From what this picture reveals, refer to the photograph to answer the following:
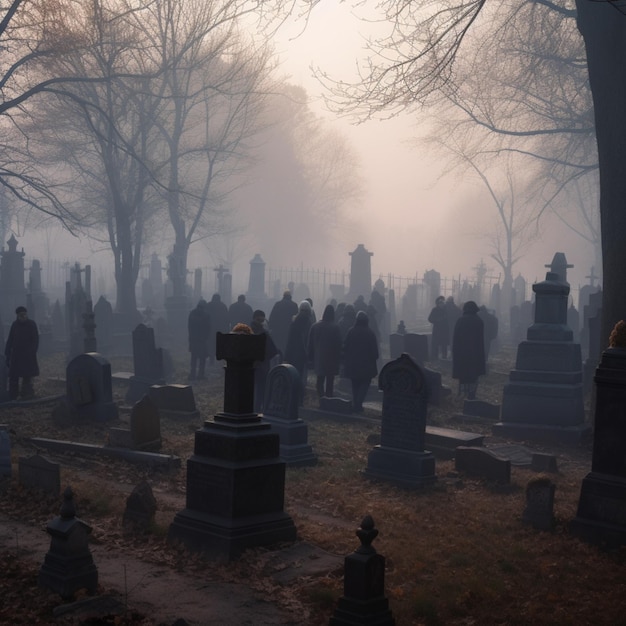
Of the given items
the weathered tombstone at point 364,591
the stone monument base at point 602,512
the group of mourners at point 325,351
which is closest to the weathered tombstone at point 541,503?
the stone monument base at point 602,512

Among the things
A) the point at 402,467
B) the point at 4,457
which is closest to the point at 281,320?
the point at 402,467

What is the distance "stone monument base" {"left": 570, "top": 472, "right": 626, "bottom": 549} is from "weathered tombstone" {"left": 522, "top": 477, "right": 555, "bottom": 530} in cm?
27

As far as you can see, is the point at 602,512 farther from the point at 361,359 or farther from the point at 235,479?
the point at 361,359

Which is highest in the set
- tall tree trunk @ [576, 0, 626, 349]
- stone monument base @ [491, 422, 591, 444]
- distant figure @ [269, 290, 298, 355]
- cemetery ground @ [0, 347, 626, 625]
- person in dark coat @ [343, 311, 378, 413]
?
tall tree trunk @ [576, 0, 626, 349]

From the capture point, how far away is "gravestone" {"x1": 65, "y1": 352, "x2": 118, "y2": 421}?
15070mm

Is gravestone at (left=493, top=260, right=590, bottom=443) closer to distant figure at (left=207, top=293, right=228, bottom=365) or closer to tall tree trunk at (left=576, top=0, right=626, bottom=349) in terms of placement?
tall tree trunk at (left=576, top=0, right=626, bottom=349)

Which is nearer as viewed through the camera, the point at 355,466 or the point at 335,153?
the point at 355,466

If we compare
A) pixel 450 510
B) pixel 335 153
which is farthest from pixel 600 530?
pixel 335 153

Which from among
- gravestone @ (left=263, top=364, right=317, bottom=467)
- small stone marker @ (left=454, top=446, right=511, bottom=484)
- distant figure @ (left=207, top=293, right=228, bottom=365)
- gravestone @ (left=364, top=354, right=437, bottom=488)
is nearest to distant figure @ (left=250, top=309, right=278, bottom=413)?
gravestone @ (left=263, top=364, right=317, bottom=467)

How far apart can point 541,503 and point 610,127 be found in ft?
22.8

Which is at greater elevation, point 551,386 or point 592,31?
point 592,31

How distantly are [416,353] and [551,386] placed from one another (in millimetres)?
7781

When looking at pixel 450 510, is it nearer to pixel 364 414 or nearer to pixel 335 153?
pixel 364 414

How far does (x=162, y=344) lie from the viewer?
2983 cm
